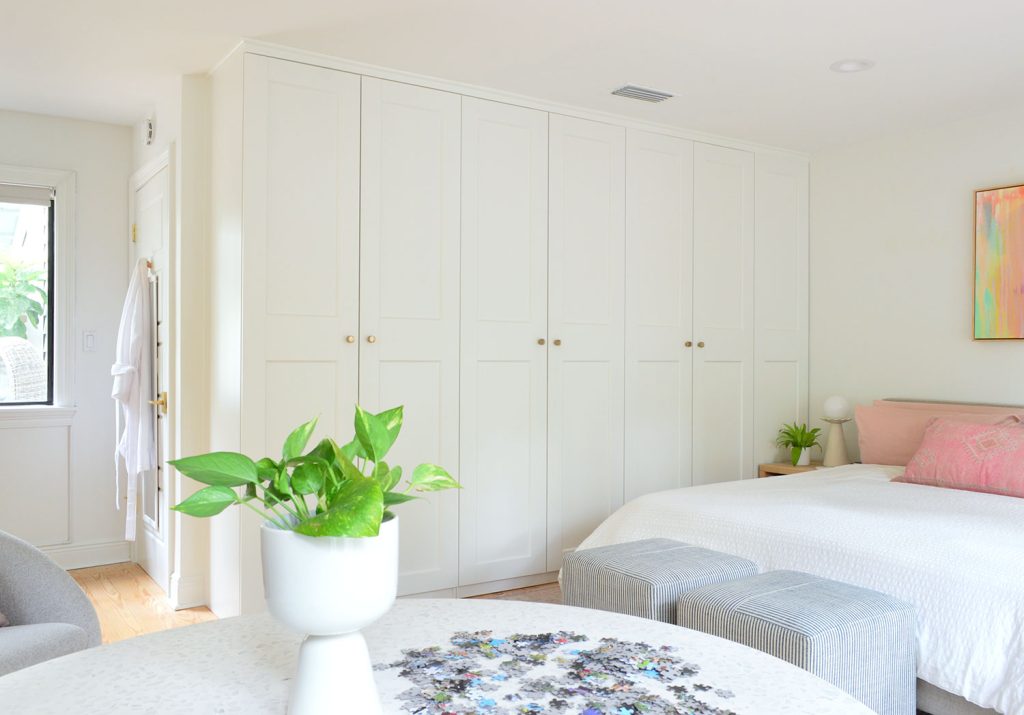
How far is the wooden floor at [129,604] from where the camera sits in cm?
344

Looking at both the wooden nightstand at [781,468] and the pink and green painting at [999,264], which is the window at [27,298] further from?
the pink and green painting at [999,264]

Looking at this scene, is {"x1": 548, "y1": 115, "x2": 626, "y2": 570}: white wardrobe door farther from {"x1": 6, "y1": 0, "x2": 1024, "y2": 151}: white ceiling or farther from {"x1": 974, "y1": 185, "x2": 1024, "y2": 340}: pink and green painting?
{"x1": 974, "y1": 185, "x2": 1024, "y2": 340}: pink and green painting

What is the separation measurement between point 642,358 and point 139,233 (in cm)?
268

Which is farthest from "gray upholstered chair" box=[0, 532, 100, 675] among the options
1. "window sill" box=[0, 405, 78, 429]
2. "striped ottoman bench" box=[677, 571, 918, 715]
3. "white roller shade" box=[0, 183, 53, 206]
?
"white roller shade" box=[0, 183, 53, 206]

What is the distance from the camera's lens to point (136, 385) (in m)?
4.02

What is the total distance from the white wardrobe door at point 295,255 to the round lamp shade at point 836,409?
8.75ft

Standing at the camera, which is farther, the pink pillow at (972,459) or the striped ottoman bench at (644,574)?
the pink pillow at (972,459)

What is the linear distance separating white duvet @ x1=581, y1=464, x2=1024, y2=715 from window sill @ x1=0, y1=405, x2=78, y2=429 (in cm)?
283

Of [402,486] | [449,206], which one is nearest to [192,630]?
[402,486]

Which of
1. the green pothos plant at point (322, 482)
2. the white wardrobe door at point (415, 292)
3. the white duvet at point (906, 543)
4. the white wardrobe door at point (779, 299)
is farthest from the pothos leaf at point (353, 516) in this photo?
the white wardrobe door at point (779, 299)

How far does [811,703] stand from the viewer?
3.37 feet

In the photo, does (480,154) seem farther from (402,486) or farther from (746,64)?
(402,486)

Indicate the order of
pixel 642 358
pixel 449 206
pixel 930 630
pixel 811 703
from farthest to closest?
1. pixel 642 358
2. pixel 449 206
3. pixel 930 630
4. pixel 811 703

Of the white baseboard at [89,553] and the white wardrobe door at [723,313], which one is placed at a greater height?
the white wardrobe door at [723,313]
